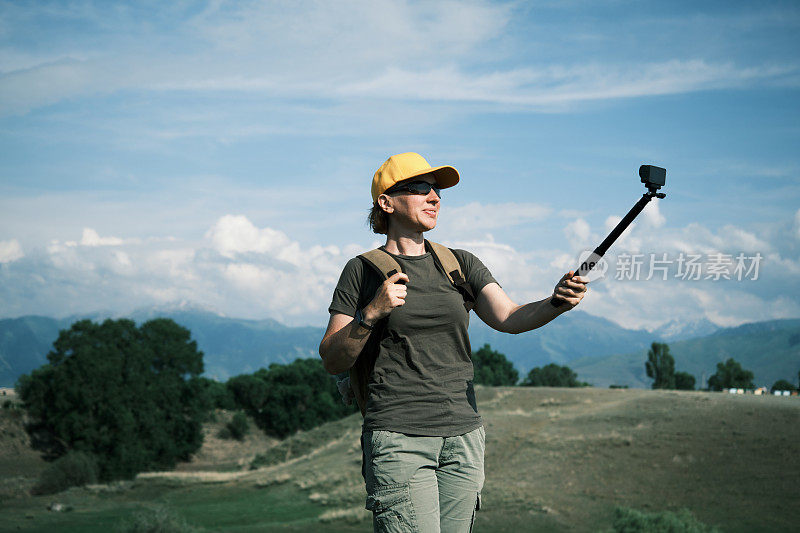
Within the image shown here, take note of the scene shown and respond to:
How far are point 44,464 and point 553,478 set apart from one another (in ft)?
160

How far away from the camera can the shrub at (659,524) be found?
1892cm

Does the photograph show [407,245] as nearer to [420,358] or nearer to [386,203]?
[386,203]

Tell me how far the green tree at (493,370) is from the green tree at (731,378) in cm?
2471

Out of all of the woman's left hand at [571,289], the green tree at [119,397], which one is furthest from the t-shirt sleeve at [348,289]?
the green tree at [119,397]

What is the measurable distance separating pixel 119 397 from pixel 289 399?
21831 mm

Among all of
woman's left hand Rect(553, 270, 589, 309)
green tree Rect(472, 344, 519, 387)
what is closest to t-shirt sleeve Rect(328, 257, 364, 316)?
woman's left hand Rect(553, 270, 589, 309)

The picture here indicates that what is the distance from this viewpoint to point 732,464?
92.0ft

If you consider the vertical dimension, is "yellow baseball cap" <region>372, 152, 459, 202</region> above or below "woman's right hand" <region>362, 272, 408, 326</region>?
above

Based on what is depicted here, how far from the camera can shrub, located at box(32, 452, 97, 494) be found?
4881 cm

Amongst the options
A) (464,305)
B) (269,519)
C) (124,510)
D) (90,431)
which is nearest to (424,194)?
(464,305)

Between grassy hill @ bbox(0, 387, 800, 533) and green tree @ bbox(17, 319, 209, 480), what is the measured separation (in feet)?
38.2

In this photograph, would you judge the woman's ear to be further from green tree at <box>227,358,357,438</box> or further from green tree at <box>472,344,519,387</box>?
green tree at <box>472,344,519,387</box>

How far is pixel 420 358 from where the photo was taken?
153 inches

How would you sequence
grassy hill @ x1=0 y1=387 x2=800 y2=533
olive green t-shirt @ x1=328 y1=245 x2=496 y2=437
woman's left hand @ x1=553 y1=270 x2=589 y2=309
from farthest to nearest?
1. grassy hill @ x1=0 y1=387 x2=800 y2=533
2. olive green t-shirt @ x1=328 y1=245 x2=496 y2=437
3. woman's left hand @ x1=553 y1=270 x2=589 y2=309
